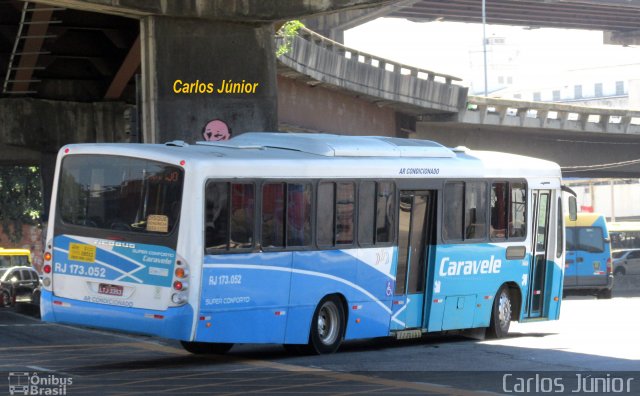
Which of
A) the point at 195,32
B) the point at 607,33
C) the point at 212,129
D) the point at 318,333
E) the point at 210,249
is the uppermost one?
the point at 607,33

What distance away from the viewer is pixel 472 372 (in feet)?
46.4

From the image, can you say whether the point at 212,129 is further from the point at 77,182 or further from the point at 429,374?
the point at 429,374

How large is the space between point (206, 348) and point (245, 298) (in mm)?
1992

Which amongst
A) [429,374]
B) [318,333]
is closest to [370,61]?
[318,333]

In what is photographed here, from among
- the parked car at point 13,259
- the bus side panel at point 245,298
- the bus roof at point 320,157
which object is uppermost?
the bus roof at point 320,157

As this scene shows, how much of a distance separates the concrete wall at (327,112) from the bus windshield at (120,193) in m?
19.2

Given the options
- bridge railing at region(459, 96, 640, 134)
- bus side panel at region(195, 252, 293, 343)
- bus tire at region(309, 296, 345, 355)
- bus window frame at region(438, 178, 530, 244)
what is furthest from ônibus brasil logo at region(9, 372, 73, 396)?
bridge railing at region(459, 96, 640, 134)

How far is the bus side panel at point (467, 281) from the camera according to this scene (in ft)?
59.9

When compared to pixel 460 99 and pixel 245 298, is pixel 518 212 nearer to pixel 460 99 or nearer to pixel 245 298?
pixel 245 298

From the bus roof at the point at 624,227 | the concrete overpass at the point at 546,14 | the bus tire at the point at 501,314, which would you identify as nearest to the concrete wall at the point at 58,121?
the bus tire at the point at 501,314

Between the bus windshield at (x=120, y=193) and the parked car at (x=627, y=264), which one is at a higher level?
the bus windshield at (x=120, y=193)

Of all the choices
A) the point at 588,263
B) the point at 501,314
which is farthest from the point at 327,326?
the point at 588,263

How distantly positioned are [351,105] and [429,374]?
26.0 m

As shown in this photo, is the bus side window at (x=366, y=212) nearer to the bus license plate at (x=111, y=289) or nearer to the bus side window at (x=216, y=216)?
the bus side window at (x=216, y=216)
